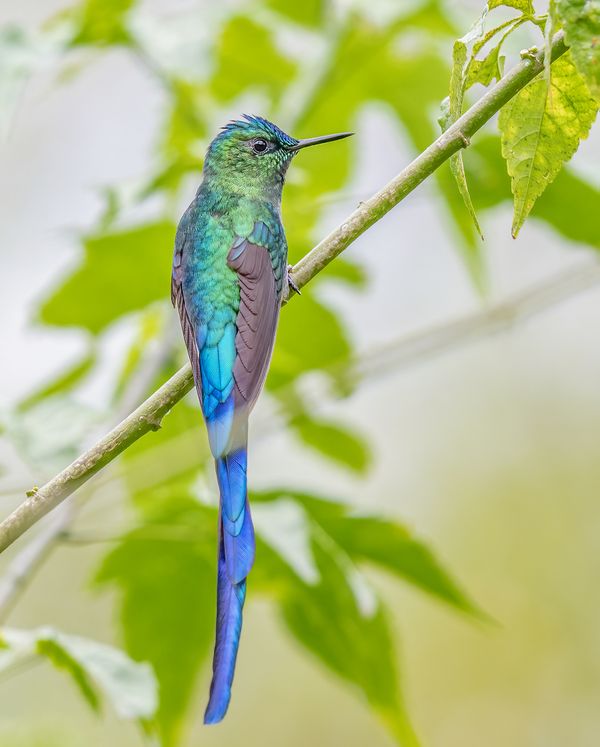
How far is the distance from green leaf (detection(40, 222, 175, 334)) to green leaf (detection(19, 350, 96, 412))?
0.16m

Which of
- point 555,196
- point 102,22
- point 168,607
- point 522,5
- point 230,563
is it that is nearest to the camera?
point 522,5

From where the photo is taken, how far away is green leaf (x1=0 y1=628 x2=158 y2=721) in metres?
1.73

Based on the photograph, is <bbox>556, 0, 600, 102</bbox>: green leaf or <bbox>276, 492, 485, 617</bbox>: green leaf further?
<bbox>276, 492, 485, 617</bbox>: green leaf

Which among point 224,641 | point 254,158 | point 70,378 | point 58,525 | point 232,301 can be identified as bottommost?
point 224,641

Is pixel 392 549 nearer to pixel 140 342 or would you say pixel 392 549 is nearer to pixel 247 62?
pixel 140 342

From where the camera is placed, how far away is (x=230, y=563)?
1731 millimetres

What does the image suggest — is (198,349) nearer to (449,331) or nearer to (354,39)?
(449,331)

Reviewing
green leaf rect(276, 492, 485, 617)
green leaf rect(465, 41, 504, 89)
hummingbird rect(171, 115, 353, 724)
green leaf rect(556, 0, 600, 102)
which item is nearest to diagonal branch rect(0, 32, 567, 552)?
Result: green leaf rect(465, 41, 504, 89)

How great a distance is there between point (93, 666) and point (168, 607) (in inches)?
17.9

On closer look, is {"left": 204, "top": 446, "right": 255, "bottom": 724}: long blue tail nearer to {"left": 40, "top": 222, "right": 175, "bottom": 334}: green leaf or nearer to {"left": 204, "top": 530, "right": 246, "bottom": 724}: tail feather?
{"left": 204, "top": 530, "right": 246, "bottom": 724}: tail feather

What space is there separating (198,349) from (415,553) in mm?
587

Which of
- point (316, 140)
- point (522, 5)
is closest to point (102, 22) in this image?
point (316, 140)

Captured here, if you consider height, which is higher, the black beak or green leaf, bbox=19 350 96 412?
the black beak

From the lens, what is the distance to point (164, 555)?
7.22ft
